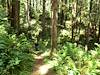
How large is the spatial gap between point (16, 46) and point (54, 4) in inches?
142

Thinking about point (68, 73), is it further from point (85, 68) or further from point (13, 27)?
point (13, 27)

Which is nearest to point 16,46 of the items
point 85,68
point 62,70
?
point 62,70

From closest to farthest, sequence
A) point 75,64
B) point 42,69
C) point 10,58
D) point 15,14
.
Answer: point 10,58 < point 75,64 < point 42,69 < point 15,14

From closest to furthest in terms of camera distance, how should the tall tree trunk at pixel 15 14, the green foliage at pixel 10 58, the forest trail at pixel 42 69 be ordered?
1. the green foliage at pixel 10 58
2. the forest trail at pixel 42 69
3. the tall tree trunk at pixel 15 14

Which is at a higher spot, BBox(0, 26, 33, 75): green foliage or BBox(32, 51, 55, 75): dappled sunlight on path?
BBox(0, 26, 33, 75): green foliage

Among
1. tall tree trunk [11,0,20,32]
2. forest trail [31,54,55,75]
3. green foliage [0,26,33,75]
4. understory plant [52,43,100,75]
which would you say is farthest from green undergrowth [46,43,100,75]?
tall tree trunk [11,0,20,32]

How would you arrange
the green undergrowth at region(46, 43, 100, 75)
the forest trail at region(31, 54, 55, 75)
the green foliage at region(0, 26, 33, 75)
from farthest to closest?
the forest trail at region(31, 54, 55, 75), the green foliage at region(0, 26, 33, 75), the green undergrowth at region(46, 43, 100, 75)

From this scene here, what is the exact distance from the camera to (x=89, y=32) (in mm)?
25094

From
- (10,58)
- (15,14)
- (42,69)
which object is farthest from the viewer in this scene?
(15,14)

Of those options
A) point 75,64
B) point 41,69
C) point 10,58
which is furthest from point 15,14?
point 75,64

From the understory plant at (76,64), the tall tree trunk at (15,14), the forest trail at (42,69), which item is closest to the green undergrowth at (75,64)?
the understory plant at (76,64)

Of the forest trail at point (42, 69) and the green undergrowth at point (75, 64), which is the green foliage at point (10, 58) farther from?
the green undergrowth at point (75, 64)

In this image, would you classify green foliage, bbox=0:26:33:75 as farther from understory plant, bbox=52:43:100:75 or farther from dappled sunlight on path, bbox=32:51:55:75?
understory plant, bbox=52:43:100:75

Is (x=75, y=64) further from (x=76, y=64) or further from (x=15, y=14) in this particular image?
(x=15, y=14)
